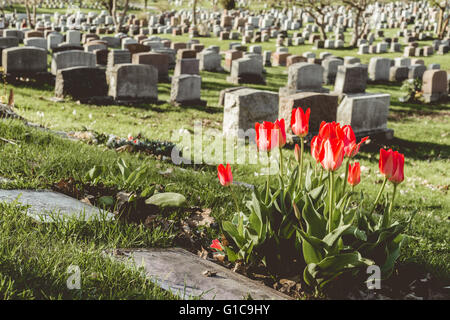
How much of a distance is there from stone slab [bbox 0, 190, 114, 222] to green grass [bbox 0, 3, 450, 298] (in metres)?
0.09

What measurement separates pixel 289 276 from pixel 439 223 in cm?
284

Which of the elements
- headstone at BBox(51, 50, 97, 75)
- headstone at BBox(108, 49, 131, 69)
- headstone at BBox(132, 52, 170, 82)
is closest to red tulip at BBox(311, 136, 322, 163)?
headstone at BBox(51, 50, 97, 75)

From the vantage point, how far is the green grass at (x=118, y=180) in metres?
2.31

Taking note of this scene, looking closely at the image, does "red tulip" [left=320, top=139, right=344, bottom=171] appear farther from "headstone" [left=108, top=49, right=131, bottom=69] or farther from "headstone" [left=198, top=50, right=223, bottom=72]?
"headstone" [left=198, top=50, right=223, bottom=72]

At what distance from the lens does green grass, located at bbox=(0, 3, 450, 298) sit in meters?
2.31

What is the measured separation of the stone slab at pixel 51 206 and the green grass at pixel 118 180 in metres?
0.09

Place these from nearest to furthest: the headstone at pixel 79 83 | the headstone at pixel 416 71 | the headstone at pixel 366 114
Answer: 1. the headstone at pixel 366 114
2. the headstone at pixel 79 83
3. the headstone at pixel 416 71

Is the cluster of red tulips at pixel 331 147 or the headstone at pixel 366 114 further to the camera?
the headstone at pixel 366 114

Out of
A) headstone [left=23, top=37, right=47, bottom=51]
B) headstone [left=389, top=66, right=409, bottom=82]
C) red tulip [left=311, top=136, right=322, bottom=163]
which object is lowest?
headstone [left=389, top=66, right=409, bottom=82]

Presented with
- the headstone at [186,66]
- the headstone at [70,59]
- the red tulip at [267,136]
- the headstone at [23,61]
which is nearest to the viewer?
the red tulip at [267,136]

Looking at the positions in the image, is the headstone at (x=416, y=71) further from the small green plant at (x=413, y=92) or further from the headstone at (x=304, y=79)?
the headstone at (x=304, y=79)

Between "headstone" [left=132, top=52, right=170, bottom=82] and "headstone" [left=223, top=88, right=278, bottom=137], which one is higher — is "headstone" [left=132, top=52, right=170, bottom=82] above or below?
above

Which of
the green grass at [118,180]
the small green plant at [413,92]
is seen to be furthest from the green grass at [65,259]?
the small green plant at [413,92]

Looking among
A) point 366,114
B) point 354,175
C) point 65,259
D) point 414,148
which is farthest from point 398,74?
point 65,259
